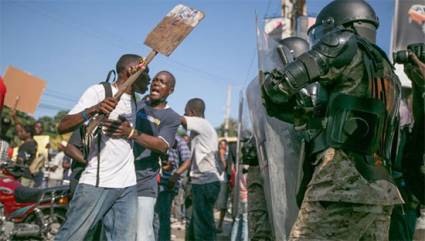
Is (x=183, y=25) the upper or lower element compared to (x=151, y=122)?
upper

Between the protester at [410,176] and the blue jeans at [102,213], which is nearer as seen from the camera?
the blue jeans at [102,213]

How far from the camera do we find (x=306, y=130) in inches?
106

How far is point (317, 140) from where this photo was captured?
249 centimetres

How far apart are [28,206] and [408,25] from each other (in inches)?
280

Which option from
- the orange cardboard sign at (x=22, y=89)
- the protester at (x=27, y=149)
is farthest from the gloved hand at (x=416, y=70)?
the protester at (x=27, y=149)

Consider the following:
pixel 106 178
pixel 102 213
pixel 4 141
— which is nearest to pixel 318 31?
pixel 106 178

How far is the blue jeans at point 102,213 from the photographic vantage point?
2.89 meters

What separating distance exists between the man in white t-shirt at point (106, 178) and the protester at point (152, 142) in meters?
0.27

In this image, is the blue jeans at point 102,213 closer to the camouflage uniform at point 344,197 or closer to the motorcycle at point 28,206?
the camouflage uniform at point 344,197

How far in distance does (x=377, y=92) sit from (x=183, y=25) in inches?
59.7

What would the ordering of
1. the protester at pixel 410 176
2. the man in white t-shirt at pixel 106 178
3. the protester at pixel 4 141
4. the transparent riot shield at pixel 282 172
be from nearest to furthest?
the man in white t-shirt at pixel 106 178, the transparent riot shield at pixel 282 172, the protester at pixel 410 176, the protester at pixel 4 141

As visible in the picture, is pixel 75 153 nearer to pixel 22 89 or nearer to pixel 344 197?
pixel 22 89

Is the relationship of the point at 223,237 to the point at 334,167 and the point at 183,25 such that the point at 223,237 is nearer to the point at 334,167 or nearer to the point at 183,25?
the point at 183,25

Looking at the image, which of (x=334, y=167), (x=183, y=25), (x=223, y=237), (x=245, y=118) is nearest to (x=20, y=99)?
(x=245, y=118)
